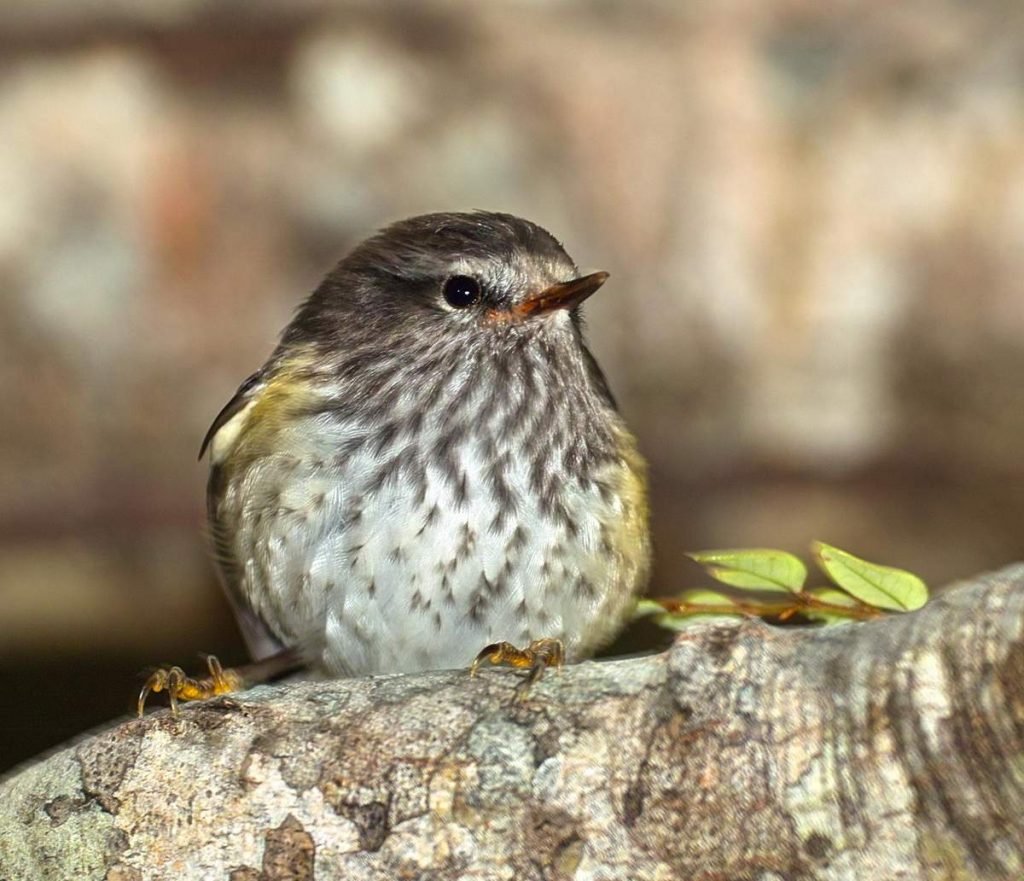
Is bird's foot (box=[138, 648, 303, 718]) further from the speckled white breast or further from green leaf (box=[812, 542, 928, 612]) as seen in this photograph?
green leaf (box=[812, 542, 928, 612])

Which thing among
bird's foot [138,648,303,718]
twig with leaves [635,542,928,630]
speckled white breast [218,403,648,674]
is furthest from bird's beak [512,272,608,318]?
bird's foot [138,648,303,718]

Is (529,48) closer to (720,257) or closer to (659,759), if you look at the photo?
(720,257)

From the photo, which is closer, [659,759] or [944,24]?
[659,759]

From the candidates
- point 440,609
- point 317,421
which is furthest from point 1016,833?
point 317,421

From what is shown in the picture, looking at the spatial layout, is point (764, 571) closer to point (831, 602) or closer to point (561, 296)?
point (831, 602)

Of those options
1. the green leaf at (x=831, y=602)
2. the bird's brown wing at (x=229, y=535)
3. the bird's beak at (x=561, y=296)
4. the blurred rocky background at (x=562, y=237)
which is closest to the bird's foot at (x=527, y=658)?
the green leaf at (x=831, y=602)

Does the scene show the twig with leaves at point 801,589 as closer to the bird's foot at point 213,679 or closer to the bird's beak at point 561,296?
the bird's beak at point 561,296

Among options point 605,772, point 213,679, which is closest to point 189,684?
point 213,679
